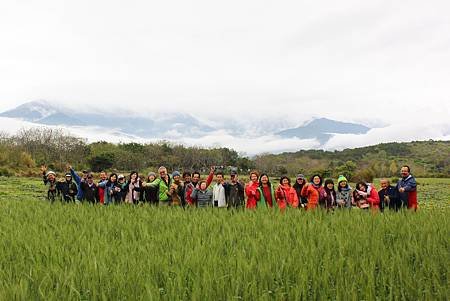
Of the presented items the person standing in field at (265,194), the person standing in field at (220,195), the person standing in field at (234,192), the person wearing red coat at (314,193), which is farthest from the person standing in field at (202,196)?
the person wearing red coat at (314,193)

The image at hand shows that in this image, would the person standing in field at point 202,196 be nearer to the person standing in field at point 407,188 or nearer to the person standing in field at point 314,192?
the person standing in field at point 314,192

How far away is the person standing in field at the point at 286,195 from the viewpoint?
9.32m

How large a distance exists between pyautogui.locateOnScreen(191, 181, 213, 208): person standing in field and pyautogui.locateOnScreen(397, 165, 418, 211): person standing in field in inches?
165

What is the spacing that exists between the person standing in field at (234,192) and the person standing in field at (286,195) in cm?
86

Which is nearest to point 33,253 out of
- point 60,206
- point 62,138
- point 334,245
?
point 334,245

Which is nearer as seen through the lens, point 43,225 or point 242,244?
point 242,244

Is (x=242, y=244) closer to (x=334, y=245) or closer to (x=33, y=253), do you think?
(x=334, y=245)

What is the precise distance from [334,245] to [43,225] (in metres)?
4.75

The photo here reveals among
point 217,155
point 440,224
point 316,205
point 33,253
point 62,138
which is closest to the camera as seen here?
point 33,253

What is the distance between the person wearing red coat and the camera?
9070 millimetres

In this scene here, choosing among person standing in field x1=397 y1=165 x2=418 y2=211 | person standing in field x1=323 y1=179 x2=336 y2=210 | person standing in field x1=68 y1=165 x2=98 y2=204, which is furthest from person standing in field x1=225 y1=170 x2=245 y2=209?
person standing in field x1=68 y1=165 x2=98 y2=204

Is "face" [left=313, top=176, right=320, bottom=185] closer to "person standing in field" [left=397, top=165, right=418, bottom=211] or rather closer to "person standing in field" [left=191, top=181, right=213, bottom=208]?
"person standing in field" [left=397, top=165, right=418, bottom=211]

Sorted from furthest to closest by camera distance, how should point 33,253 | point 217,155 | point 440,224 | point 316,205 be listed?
1. point 217,155
2. point 316,205
3. point 440,224
4. point 33,253

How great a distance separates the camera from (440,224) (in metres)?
6.80
